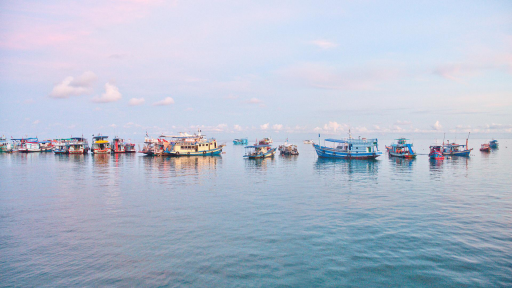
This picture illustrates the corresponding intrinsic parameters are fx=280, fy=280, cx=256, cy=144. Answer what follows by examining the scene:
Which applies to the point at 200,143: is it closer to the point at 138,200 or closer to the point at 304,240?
the point at 138,200

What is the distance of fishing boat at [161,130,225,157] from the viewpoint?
98875 millimetres

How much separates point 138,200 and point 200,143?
70884 millimetres

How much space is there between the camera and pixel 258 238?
18203 millimetres

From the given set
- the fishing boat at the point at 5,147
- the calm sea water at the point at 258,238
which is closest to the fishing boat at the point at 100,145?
the fishing boat at the point at 5,147

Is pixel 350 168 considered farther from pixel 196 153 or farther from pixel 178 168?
pixel 196 153

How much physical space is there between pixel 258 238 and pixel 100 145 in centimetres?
11332

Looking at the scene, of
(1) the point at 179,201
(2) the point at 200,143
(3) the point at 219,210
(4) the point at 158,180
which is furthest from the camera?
(2) the point at 200,143

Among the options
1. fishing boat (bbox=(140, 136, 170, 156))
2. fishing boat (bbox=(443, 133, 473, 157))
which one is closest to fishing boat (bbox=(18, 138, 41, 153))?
fishing boat (bbox=(140, 136, 170, 156))

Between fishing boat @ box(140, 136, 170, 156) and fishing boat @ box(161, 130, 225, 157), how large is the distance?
7.49ft

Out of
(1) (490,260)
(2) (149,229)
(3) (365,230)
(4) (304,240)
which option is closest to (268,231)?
(4) (304,240)

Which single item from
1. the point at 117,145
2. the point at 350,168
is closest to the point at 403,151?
the point at 350,168

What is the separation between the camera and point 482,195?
1237 inches

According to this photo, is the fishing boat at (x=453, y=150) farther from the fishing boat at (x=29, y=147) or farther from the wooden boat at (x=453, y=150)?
the fishing boat at (x=29, y=147)

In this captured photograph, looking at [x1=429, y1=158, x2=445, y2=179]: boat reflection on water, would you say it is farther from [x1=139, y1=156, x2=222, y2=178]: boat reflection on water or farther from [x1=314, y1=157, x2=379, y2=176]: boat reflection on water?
[x1=139, y1=156, x2=222, y2=178]: boat reflection on water
